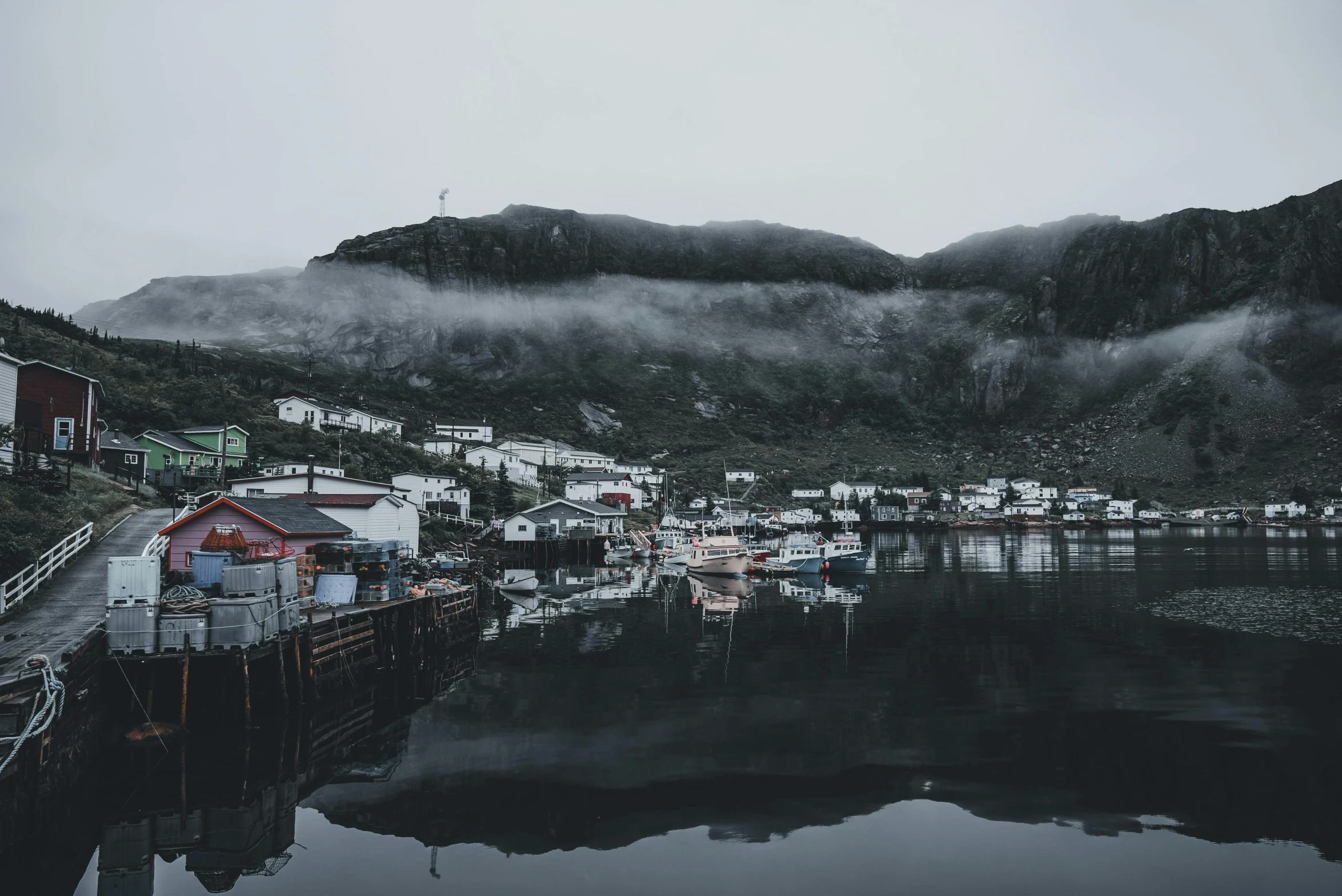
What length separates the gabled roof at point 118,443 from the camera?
5372 centimetres

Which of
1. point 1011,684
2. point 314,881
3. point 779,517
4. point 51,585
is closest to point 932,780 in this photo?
point 1011,684

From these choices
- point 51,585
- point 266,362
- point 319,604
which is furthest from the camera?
point 266,362

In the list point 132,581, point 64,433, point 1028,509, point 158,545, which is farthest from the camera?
point 1028,509

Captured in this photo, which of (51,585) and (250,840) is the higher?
(51,585)

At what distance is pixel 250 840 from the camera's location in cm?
1599

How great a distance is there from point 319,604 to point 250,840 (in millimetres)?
16751

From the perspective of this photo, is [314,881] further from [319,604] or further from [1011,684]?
[1011,684]

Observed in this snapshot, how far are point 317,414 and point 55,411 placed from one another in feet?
177

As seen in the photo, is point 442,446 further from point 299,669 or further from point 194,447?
point 299,669

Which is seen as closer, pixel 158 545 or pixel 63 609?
pixel 63 609

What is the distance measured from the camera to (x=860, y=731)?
73.2ft

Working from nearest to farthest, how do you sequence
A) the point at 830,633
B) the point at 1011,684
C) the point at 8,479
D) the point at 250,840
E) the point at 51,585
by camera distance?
the point at 250,840, the point at 51,585, the point at 1011,684, the point at 8,479, the point at 830,633

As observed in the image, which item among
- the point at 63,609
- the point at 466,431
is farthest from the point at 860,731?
the point at 466,431

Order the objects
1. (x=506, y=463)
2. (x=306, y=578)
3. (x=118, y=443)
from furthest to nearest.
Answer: (x=506, y=463), (x=118, y=443), (x=306, y=578)
